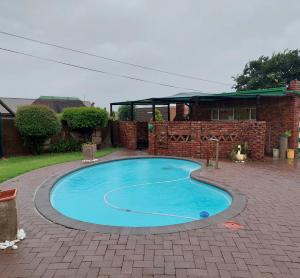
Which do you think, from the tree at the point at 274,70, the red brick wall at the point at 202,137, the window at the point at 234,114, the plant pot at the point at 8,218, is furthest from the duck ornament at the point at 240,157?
the tree at the point at 274,70

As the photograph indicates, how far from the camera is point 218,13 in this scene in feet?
45.2

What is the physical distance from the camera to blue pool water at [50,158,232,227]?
229 inches

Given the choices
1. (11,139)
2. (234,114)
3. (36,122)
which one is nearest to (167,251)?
(36,122)

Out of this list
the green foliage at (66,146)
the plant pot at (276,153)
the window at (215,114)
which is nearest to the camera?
the plant pot at (276,153)

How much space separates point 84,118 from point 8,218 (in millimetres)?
10088

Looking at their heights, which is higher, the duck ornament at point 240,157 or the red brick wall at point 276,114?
the red brick wall at point 276,114

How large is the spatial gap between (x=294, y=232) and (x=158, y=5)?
1230cm

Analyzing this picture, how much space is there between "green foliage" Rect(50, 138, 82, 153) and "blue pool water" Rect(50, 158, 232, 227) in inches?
158

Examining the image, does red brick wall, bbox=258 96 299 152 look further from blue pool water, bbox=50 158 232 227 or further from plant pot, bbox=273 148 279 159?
blue pool water, bbox=50 158 232 227

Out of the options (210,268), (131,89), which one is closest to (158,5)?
(210,268)

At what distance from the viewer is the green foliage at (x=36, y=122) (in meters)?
11.6

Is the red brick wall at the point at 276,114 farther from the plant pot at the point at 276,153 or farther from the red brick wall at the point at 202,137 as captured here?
the red brick wall at the point at 202,137

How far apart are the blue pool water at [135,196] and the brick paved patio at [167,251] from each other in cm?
151

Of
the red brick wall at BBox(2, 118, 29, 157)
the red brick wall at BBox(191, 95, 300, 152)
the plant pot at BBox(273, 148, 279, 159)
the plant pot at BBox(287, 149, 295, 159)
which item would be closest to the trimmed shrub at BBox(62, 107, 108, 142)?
the red brick wall at BBox(2, 118, 29, 157)
